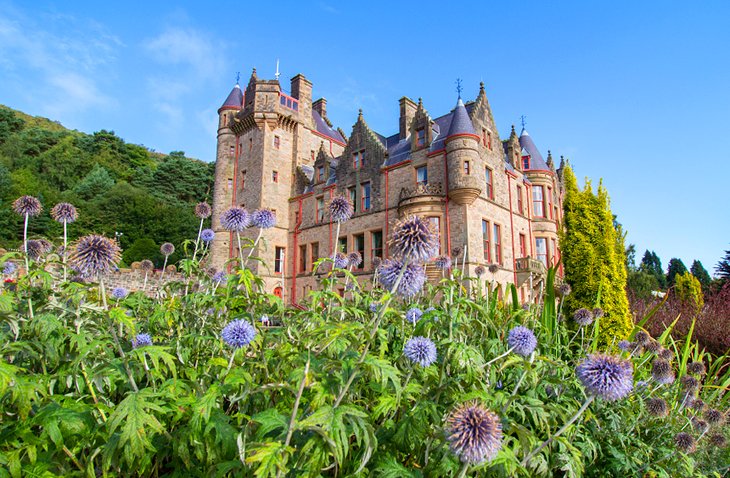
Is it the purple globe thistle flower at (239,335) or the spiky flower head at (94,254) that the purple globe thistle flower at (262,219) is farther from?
the purple globe thistle flower at (239,335)

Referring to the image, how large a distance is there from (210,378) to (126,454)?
0.94m

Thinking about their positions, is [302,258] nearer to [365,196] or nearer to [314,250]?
[314,250]

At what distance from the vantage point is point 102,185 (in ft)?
156

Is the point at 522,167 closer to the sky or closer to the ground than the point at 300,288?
closer to the sky

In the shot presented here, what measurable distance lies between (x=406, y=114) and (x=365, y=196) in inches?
218

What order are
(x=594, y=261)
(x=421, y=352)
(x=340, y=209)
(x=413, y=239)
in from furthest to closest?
(x=594, y=261) < (x=340, y=209) < (x=413, y=239) < (x=421, y=352)

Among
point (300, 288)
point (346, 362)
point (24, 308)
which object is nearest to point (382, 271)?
point (346, 362)

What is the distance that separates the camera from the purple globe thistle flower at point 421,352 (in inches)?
107

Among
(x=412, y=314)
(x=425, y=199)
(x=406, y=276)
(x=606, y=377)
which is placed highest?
(x=425, y=199)

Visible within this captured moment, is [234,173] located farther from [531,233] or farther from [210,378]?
[210,378]

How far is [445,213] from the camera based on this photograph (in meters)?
21.6

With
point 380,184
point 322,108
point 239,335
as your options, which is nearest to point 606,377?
point 239,335

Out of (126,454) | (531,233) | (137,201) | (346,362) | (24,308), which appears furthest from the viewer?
(137,201)

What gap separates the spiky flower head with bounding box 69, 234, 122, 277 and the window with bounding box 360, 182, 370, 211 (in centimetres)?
2226
